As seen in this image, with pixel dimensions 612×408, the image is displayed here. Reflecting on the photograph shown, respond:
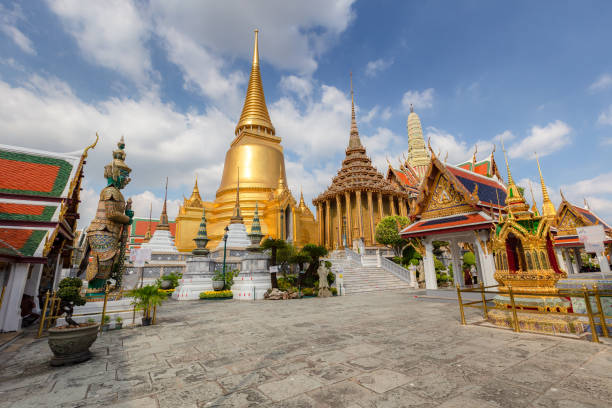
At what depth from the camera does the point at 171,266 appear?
21734 millimetres

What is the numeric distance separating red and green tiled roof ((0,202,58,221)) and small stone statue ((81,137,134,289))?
60.1 inches

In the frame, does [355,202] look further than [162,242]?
Yes

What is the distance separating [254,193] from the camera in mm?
28375

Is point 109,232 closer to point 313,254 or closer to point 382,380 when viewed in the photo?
point 382,380

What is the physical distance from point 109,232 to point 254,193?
20.2 metres

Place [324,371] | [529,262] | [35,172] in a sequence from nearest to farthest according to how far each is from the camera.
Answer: [324,371] → [529,262] → [35,172]

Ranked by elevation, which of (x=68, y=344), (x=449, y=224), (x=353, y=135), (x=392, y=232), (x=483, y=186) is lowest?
(x=68, y=344)

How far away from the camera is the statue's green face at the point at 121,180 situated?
875 centimetres

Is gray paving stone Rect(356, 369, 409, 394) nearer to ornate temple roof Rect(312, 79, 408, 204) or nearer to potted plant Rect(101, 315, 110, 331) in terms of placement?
potted plant Rect(101, 315, 110, 331)

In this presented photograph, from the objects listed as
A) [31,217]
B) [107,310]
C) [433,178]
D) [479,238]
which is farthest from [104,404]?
[433,178]

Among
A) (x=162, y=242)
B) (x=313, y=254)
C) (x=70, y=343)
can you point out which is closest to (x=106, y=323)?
(x=70, y=343)

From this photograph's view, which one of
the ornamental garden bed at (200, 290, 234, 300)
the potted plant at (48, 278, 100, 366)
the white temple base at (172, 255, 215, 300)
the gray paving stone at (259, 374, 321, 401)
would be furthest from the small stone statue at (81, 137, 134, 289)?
the white temple base at (172, 255, 215, 300)

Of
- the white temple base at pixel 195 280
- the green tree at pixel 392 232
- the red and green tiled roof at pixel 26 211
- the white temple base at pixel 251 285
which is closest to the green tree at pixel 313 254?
the white temple base at pixel 251 285

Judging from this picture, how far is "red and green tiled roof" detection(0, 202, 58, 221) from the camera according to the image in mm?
8039
